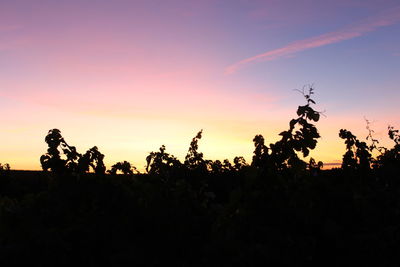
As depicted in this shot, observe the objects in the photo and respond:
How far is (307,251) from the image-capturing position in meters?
3.80

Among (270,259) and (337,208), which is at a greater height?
(337,208)

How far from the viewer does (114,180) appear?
5.34 m

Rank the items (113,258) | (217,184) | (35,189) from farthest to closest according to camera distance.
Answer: (35,189)
(217,184)
(113,258)

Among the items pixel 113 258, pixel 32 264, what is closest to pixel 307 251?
pixel 113 258

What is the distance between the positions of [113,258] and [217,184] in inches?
470

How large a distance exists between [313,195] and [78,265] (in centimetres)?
242

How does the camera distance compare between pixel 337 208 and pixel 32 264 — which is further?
pixel 337 208

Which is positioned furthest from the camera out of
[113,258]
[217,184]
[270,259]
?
[217,184]

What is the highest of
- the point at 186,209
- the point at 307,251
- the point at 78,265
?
the point at 186,209

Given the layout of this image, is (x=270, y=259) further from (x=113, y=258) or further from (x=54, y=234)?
(x=54, y=234)

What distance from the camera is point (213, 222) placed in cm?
461

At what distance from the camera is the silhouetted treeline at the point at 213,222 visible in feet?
12.4

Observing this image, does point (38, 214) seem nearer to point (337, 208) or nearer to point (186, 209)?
point (186, 209)

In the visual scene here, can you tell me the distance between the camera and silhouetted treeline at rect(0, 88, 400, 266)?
3.79 metres
